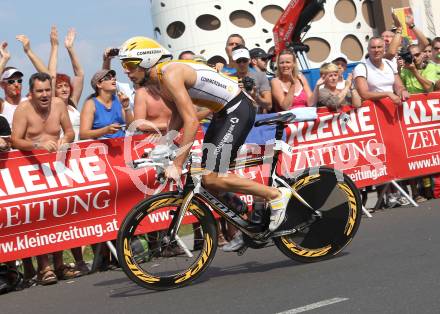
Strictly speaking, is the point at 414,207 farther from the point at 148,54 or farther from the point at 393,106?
the point at 148,54

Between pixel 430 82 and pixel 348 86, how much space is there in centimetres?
199

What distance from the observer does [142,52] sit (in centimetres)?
684

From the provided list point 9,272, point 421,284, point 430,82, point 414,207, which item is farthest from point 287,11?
point 421,284

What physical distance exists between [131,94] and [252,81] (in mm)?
1680

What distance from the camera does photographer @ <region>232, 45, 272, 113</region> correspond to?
10.9 m

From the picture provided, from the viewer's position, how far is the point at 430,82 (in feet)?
43.0

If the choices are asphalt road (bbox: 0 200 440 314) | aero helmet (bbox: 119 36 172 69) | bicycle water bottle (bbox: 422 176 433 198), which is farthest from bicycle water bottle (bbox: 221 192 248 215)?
bicycle water bottle (bbox: 422 176 433 198)

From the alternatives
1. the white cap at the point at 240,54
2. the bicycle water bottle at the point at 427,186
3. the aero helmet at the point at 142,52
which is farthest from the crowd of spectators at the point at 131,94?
the aero helmet at the point at 142,52

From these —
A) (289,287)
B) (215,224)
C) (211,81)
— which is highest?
(211,81)

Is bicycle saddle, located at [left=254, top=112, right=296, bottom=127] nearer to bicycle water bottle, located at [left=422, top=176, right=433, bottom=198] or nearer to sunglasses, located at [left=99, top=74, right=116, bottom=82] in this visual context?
sunglasses, located at [left=99, top=74, right=116, bottom=82]

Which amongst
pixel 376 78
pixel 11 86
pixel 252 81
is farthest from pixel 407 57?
pixel 11 86

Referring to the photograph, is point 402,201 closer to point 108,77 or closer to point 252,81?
point 252,81

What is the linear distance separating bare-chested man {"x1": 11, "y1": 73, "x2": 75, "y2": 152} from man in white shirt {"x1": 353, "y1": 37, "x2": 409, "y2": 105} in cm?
446

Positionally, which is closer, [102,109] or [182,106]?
[182,106]
